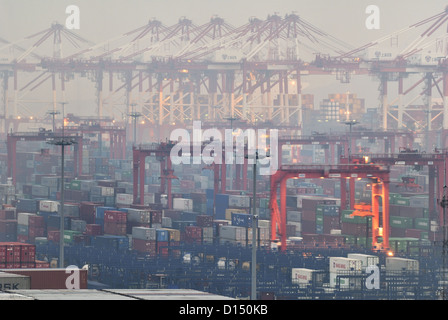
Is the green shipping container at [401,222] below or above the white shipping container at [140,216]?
below

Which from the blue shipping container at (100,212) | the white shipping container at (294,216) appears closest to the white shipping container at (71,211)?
the blue shipping container at (100,212)

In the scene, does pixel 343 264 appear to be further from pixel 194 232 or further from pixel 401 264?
pixel 194 232

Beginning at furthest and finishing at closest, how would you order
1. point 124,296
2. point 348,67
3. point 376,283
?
point 348,67 → point 376,283 → point 124,296

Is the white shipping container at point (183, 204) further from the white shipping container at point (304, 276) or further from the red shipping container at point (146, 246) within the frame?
the white shipping container at point (304, 276)

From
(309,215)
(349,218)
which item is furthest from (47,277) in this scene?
(309,215)
